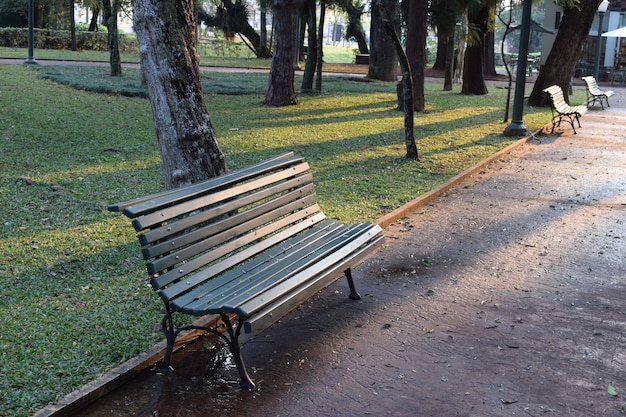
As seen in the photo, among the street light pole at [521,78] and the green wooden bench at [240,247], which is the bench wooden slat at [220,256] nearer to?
the green wooden bench at [240,247]

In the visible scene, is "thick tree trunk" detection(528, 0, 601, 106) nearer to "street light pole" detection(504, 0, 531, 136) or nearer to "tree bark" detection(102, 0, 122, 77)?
"street light pole" detection(504, 0, 531, 136)

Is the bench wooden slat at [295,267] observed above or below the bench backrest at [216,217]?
below

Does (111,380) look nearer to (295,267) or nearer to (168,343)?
(168,343)

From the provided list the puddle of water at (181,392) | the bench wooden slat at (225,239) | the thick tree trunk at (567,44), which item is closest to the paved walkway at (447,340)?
the puddle of water at (181,392)

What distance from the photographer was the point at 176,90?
6.66m

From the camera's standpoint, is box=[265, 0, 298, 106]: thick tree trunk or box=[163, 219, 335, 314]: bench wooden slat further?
box=[265, 0, 298, 106]: thick tree trunk

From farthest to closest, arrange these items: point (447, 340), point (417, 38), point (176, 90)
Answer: point (417, 38), point (176, 90), point (447, 340)

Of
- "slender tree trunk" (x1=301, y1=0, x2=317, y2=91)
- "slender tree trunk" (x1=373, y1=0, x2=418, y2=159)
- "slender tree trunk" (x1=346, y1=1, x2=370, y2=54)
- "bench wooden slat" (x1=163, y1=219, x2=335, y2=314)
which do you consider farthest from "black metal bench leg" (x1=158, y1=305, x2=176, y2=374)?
"slender tree trunk" (x1=346, y1=1, x2=370, y2=54)

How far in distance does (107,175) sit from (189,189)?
16.6 feet

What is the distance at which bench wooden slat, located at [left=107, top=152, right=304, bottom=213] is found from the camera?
421 cm

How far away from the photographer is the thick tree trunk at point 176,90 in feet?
21.4

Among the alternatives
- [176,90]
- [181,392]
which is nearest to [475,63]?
[176,90]

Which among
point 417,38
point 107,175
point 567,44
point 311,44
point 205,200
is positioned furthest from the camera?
point 311,44

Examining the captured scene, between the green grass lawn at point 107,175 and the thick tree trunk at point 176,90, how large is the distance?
3.01ft
